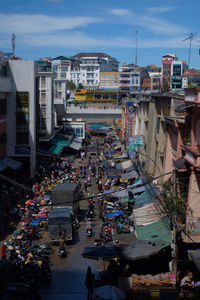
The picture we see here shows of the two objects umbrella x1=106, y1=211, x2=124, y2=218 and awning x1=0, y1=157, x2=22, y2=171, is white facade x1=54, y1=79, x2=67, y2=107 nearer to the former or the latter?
awning x1=0, y1=157, x2=22, y2=171

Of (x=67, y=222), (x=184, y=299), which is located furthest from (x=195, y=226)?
(x=67, y=222)

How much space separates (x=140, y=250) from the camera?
43.9 ft

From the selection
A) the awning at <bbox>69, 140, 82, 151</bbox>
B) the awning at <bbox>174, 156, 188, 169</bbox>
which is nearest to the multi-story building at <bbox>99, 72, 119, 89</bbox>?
the awning at <bbox>69, 140, 82, 151</bbox>

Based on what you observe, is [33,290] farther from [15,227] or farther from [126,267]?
[15,227]

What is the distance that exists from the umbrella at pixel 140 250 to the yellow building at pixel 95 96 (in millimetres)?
77481

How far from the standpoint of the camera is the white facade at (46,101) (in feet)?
130

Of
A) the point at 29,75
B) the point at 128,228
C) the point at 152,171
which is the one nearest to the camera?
the point at 128,228

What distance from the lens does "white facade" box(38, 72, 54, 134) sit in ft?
130

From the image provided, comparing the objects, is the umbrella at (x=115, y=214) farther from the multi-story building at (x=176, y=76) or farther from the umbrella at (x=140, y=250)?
the multi-story building at (x=176, y=76)

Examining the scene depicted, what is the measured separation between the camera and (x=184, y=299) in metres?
10.6

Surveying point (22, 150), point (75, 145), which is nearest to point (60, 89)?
point (75, 145)

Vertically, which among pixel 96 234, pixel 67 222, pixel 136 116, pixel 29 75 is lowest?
pixel 96 234

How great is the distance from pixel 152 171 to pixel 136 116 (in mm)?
12798

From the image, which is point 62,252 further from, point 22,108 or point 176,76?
point 176,76
